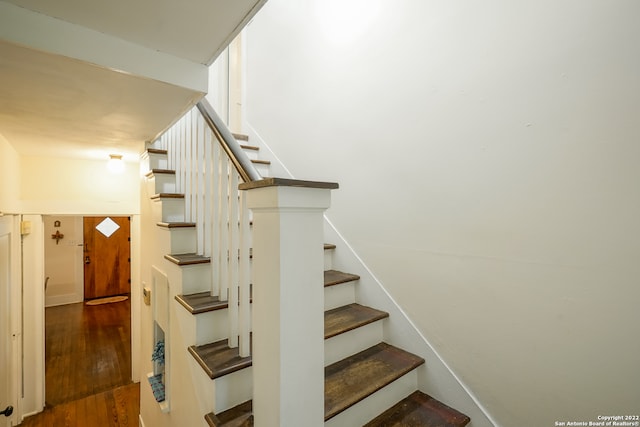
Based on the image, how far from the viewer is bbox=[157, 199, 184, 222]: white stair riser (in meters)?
1.72

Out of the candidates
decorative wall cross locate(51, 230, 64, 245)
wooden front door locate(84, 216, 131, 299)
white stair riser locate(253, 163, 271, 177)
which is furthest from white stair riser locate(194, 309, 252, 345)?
decorative wall cross locate(51, 230, 64, 245)

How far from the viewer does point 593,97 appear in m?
1.03

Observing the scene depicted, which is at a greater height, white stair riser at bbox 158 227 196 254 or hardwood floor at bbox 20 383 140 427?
white stair riser at bbox 158 227 196 254

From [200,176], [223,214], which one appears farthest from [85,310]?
[223,214]

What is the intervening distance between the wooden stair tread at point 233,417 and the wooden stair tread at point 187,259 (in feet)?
→ 2.16

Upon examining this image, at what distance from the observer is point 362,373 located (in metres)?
1.43

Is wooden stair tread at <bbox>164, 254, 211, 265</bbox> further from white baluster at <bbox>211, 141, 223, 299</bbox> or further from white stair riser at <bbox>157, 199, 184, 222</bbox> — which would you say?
white stair riser at <bbox>157, 199, 184, 222</bbox>

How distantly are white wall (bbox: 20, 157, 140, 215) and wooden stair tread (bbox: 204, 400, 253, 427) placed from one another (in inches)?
101

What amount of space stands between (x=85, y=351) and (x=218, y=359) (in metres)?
4.31

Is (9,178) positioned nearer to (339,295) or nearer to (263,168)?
(263,168)

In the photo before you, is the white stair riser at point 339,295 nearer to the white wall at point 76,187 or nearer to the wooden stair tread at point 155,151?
the wooden stair tread at point 155,151

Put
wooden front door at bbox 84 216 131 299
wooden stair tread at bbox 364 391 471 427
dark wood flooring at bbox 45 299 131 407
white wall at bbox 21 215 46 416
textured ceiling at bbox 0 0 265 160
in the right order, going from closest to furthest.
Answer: textured ceiling at bbox 0 0 265 160
wooden stair tread at bbox 364 391 471 427
white wall at bbox 21 215 46 416
dark wood flooring at bbox 45 299 131 407
wooden front door at bbox 84 216 131 299

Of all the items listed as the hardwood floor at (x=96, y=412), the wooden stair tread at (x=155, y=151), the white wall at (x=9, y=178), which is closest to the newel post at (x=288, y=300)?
the wooden stair tread at (x=155, y=151)

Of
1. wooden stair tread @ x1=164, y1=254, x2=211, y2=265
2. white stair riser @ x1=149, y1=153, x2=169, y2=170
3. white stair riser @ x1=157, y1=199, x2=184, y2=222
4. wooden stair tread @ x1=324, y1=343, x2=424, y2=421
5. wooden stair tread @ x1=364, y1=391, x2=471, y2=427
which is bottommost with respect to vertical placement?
wooden stair tread @ x1=364, y1=391, x2=471, y2=427
